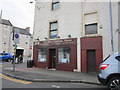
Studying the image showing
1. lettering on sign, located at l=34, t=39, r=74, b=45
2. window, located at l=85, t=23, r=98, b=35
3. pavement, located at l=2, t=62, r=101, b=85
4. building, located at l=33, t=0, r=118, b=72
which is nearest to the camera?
pavement, located at l=2, t=62, r=101, b=85

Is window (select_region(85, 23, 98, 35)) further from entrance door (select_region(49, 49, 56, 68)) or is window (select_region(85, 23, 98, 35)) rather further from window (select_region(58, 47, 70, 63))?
entrance door (select_region(49, 49, 56, 68))

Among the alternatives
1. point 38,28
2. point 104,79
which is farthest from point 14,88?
point 38,28

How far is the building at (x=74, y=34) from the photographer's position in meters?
9.15

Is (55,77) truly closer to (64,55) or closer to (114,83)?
(64,55)

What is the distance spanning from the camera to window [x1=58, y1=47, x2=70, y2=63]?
35.9 ft

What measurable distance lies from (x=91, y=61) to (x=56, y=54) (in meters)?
3.80

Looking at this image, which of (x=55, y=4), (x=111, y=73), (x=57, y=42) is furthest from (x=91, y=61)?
(x=55, y=4)

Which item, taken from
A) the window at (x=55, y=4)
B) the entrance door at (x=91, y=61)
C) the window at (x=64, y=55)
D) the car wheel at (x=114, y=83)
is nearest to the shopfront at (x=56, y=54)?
the window at (x=64, y=55)

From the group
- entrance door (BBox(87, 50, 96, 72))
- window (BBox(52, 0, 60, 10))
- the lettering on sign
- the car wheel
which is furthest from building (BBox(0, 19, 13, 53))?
the car wheel

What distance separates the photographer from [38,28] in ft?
45.0

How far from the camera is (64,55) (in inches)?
440

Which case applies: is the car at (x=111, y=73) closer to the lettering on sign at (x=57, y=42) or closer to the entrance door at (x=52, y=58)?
the lettering on sign at (x=57, y=42)

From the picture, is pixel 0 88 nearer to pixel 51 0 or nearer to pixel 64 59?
pixel 64 59

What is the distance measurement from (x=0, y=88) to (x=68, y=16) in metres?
8.90
